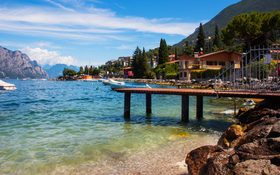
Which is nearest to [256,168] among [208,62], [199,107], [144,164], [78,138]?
[144,164]

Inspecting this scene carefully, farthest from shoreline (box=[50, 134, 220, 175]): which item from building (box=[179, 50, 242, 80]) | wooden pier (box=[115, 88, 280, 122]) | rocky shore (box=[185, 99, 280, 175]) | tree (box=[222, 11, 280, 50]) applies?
building (box=[179, 50, 242, 80])

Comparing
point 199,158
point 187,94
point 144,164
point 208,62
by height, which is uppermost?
point 208,62

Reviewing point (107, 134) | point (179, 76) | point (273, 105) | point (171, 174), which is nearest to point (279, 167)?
point (171, 174)

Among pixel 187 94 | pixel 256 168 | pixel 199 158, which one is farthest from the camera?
pixel 187 94

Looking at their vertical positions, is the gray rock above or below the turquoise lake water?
above

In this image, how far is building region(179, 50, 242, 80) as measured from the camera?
88325 mm

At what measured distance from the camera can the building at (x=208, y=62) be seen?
88.3m

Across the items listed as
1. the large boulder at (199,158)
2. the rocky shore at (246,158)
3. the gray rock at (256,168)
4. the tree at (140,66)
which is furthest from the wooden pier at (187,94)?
the tree at (140,66)

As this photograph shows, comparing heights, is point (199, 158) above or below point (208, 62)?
below

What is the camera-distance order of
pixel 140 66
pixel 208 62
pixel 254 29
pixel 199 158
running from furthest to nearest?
pixel 140 66
pixel 208 62
pixel 254 29
pixel 199 158

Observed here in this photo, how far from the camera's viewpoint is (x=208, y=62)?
92.1 meters

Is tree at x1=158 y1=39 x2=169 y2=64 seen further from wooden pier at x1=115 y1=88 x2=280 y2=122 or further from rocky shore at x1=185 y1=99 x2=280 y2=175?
rocky shore at x1=185 y1=99 x2=280 y2=175

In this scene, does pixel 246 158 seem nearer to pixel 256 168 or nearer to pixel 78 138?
pixel 256 168

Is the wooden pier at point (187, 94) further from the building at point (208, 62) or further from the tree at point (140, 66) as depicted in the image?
the tree at point (140, 66)
